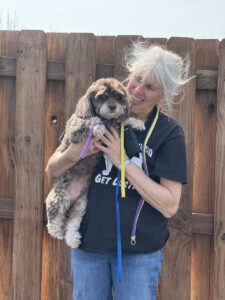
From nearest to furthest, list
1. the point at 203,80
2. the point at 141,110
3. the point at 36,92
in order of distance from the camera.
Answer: the point at 141,110
the point at 203,80
the point at 36,92

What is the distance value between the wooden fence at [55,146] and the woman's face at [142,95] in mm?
642

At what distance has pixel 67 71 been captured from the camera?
3717 mm

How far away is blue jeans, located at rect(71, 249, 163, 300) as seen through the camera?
279 centimetres

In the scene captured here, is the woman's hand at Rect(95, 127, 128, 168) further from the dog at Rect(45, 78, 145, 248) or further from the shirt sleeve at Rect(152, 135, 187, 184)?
the shirt sleeve at Rect(152, 135, 187, 184)

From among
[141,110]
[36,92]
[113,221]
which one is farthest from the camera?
[36,92]

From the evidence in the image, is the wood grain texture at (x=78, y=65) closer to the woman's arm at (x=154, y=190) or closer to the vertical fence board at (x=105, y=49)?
the vertical fence board at (x=105, y=49)

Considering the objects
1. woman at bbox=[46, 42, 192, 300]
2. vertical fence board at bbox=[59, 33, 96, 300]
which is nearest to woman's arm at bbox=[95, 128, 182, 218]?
woman at bbox=[46, 42, 192, 300]

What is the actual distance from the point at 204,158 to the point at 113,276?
1291 mm

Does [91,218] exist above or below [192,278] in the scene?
above

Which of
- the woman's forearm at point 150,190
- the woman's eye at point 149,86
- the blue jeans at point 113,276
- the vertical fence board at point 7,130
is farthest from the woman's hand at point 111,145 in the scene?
the vertical fence board at point 7,130

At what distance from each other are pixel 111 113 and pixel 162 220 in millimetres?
748

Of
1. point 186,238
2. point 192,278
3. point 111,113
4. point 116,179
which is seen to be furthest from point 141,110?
point 192,278

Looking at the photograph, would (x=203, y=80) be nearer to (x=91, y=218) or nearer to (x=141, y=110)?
(x=141, y=110)

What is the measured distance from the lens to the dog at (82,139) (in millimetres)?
2926
